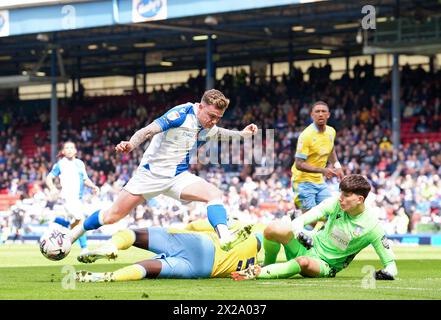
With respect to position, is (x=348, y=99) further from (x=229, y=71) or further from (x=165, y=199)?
(x=229, y=71)

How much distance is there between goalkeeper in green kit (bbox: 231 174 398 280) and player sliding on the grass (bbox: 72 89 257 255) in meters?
1.16

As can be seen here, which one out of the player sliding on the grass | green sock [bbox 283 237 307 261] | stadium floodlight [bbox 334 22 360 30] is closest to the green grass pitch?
green sock [bbox 283 237 307 261]

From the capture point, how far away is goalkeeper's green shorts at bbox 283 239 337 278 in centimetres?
1160

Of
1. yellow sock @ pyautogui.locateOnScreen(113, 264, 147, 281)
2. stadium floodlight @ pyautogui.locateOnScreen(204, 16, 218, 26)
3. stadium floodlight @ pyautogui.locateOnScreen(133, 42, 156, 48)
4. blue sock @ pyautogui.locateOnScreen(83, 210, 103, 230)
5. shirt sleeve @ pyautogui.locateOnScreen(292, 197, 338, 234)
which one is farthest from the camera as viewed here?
stadium floodlight @ pyautogui.locateOnScreen(133, 42, 156, 48)

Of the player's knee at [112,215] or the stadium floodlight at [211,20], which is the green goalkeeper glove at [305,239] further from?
the stadium floodlight at [211,20]

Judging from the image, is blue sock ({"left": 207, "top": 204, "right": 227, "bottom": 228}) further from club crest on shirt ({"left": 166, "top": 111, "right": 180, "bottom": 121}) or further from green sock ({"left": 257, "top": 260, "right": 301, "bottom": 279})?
club crest on shirt ({"left": 166, "top": 111, "right": 180, "bottom": 121})

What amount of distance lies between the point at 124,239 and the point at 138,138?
1.31 meters

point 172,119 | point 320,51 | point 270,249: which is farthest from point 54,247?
point 320,51

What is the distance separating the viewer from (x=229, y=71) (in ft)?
168

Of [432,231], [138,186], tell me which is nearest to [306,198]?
[138,186]

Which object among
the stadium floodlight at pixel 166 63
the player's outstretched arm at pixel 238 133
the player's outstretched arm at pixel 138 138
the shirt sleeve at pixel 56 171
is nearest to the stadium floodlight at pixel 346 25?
the stadium floodlight at pixel 166 63

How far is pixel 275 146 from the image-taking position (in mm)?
38031

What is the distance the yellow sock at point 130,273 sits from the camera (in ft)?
35.9

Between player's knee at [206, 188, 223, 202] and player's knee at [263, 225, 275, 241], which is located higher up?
player's knee at [206, 188, 223, 202]
